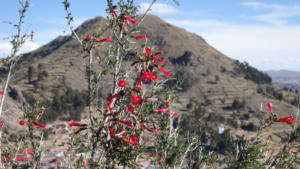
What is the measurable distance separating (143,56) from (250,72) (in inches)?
6143

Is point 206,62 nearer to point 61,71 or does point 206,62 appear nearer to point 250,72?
point 250,72

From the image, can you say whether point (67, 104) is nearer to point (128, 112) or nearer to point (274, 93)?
point (274, 93)

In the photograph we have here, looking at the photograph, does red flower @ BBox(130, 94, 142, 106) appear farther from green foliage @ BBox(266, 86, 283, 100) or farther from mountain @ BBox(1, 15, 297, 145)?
green foliage @ BBox(266, 86, 283, 100)

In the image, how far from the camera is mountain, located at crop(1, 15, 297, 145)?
96.8 metres

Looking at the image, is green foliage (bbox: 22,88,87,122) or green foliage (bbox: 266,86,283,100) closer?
green foliage (bbox: 22,88,87,122)

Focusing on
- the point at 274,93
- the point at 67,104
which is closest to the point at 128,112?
the point at 67,104

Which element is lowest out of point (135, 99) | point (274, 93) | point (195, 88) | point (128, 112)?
point (274, 93)

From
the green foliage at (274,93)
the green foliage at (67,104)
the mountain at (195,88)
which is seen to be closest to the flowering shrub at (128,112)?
the mountain at (195,88)

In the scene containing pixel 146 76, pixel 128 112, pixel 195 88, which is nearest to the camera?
pixel 146 76

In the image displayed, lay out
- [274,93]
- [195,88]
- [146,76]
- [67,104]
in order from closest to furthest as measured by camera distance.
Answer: [146,76], [67,104], [274,93], [195,88]

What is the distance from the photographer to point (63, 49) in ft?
557

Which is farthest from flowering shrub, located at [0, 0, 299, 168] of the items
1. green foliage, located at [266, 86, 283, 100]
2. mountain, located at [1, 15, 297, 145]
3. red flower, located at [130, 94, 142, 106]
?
green foliage, located at [266, 86, 283, 100]

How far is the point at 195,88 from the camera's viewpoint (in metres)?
132

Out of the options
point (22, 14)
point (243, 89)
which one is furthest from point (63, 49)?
point (22, 14)
